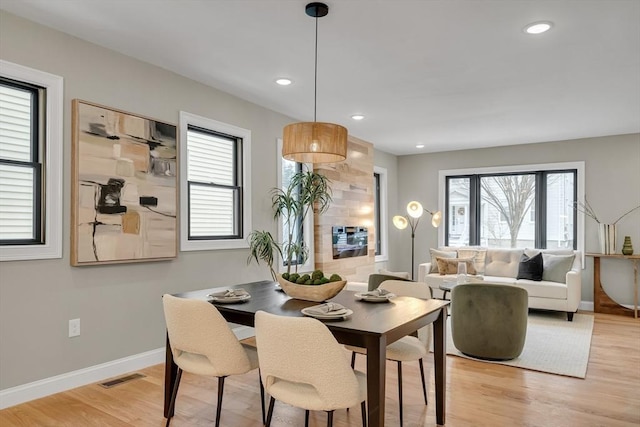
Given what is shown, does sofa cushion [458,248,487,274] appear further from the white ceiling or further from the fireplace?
the white ceiling

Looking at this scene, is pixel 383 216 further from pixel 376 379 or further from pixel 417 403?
pixel 376 379

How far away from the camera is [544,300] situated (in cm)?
582

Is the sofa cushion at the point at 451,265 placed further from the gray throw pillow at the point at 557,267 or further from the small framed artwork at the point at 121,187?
the small framed artwork at the point at 121,187

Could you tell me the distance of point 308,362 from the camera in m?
1.91

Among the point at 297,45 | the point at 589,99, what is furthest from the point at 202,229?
the point at 589,99

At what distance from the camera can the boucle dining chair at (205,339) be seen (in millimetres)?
Result: 2270

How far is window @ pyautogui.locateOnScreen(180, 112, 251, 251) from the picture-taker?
412cm

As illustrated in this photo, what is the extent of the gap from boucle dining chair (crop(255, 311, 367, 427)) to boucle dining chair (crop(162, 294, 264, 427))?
1.09 feet

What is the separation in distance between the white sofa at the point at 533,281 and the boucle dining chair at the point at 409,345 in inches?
133

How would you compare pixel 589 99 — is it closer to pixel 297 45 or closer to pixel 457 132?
pixel 457 132

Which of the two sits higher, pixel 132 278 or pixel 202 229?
pixel 202 229

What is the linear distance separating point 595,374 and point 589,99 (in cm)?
275

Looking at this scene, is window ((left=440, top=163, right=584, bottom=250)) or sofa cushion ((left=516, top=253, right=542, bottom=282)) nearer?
sofa cushion ((left=516, top=253, right=542, bottom=282))

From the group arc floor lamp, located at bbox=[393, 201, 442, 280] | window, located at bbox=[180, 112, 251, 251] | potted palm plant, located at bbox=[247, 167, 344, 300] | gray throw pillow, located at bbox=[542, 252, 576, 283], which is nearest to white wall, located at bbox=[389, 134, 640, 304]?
gray throw pillow, located at bbox=[542, 252, 576, 283]
